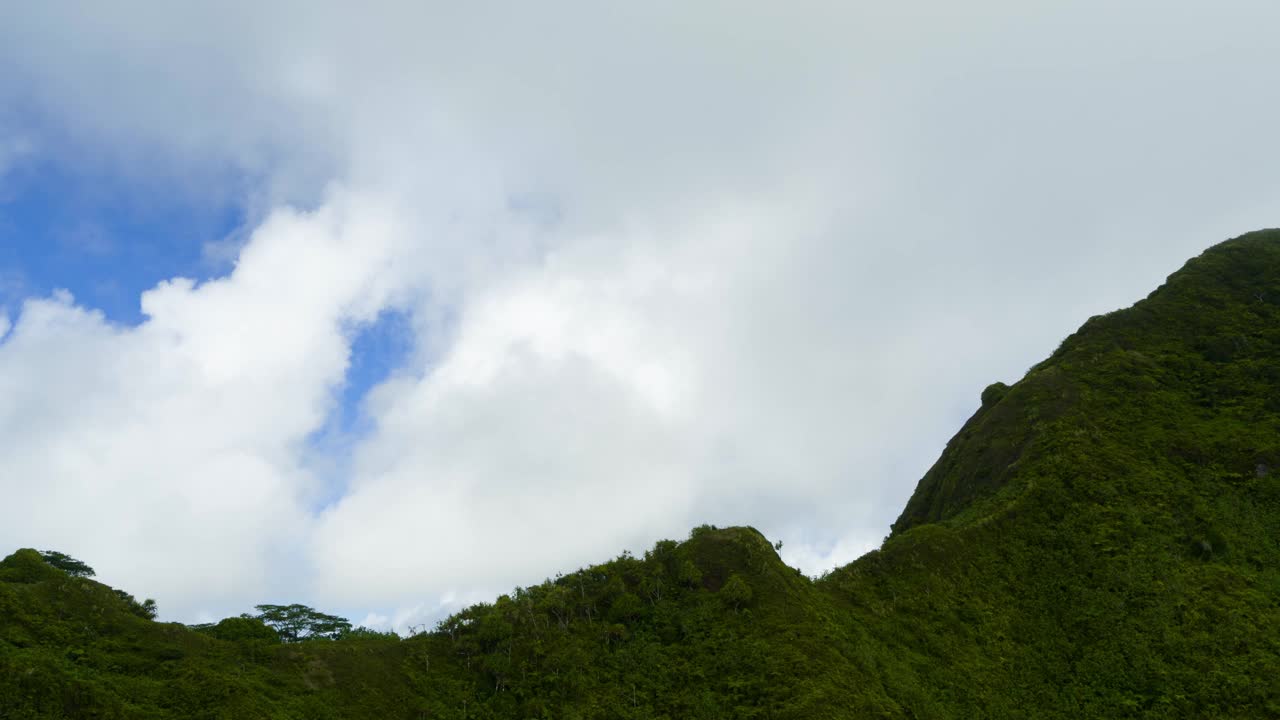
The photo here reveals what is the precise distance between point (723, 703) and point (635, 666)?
14.9 feet

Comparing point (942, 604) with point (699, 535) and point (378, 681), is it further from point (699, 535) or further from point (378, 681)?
A: point (378, 681)

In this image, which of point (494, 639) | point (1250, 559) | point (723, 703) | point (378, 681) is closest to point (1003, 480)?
point (1250, 559)

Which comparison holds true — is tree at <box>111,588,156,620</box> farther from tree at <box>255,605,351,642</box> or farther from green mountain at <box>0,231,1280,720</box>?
tree at <box>255,605,351,642</box>

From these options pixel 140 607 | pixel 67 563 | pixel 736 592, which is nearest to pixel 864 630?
pixel 736 592

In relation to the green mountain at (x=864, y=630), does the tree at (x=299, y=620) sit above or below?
above

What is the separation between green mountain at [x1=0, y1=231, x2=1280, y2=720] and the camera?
1013 inches

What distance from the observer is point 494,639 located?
31.6 meters

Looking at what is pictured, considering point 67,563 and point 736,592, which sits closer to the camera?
point 736,592

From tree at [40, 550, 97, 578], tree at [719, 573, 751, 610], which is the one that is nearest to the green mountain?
tree at [719, 573, 751, 610]

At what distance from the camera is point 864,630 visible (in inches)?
1339

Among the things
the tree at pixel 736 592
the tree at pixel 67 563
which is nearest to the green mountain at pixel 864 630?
the tree at pixel 736 592

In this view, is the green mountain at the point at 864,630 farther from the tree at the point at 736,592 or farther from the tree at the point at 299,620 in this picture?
the tree at the point at 299,620

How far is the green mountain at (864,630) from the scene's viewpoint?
25.7 metres

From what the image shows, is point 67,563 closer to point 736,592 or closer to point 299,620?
point 299,620
